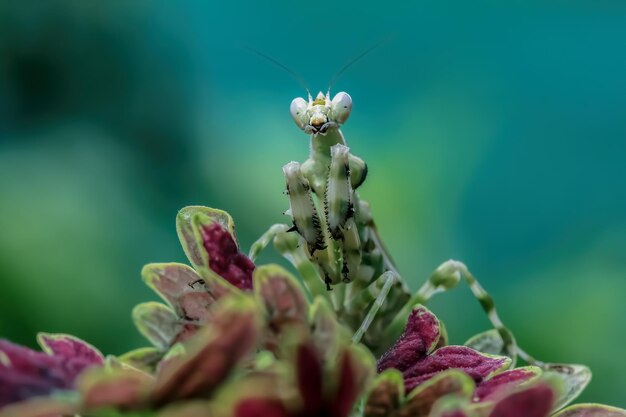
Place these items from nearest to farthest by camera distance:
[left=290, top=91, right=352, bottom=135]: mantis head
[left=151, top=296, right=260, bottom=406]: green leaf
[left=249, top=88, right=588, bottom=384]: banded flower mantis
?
[left=151, top=296, right=260, bottom=406]: green leaf, [left=249, top=88, right=588, bottom=384]: banded flower mantis, [left=290, top=91, right=352, bottom=135]: mantis head

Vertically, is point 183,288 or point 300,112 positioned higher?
point 300,112

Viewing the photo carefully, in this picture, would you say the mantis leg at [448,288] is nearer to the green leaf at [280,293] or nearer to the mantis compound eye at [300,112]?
the mantis compound eye at [300,112]

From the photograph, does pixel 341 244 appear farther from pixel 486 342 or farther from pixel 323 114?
pixel 486 342

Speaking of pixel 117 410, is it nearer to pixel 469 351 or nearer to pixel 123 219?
pixel 469 351

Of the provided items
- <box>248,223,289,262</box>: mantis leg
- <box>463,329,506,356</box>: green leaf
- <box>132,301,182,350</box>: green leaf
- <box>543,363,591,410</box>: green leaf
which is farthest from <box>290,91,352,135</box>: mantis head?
<box>132,301,182,350</box>: green leaf

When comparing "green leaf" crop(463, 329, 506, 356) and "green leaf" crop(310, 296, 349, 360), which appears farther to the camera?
"green leaf" crop(463, 329, 506, 356)

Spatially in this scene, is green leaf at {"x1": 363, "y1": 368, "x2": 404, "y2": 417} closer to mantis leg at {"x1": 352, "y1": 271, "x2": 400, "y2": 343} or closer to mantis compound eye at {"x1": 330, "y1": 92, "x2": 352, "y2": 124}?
mantis leg at {"x1": 352, "y1": 271, "x2": 400, "y2": 343}

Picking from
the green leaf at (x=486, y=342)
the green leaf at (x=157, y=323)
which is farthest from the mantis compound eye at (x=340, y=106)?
the green leaf at (x=157, y=323)

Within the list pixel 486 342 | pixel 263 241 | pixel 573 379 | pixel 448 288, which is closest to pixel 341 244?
pixel 263 241
